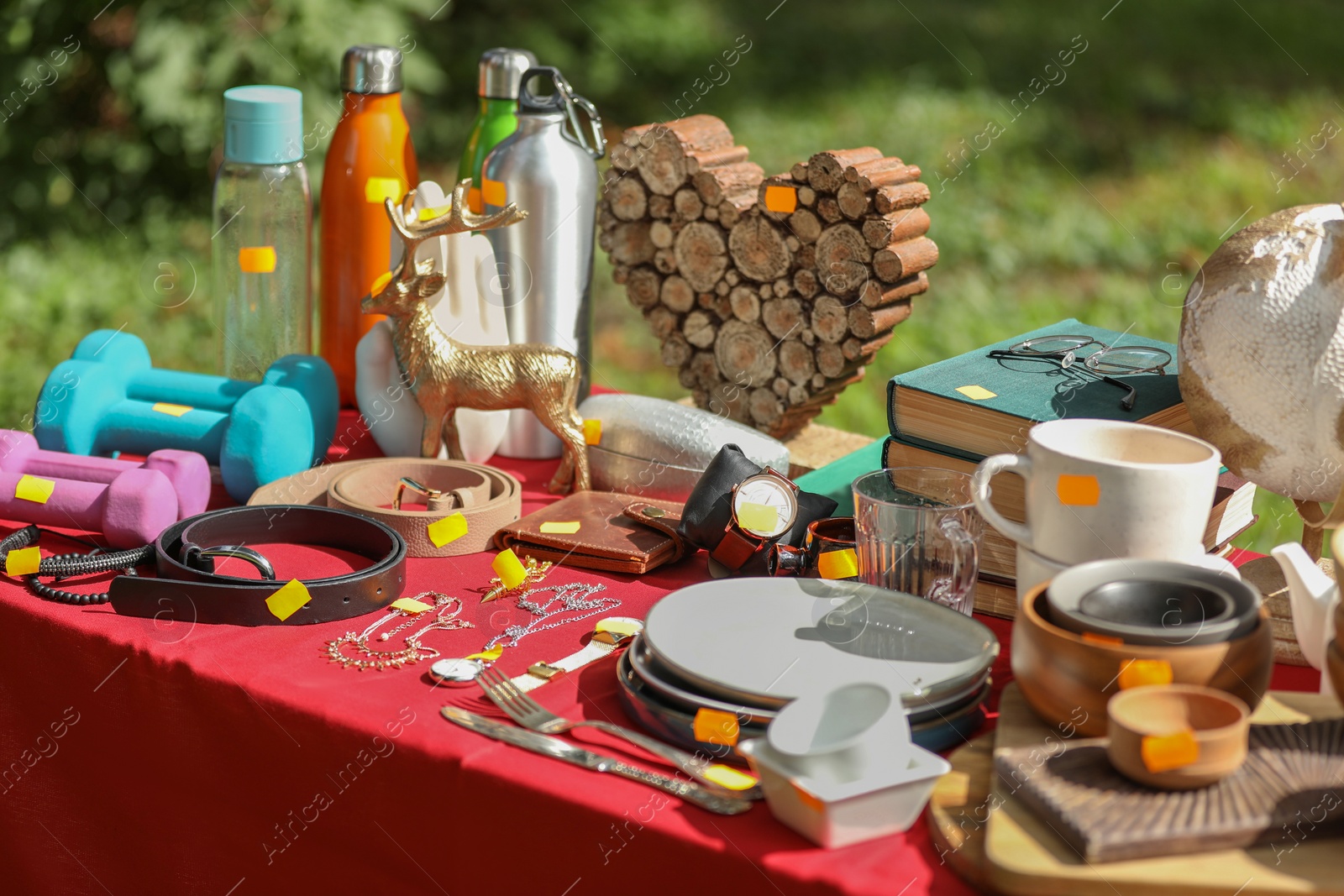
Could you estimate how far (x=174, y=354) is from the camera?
3805mm

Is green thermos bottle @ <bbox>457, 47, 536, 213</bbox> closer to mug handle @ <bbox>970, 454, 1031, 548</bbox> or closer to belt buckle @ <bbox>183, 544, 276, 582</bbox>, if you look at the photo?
belt buckle @ <bbox>183, 544, 276, 582</bbox>

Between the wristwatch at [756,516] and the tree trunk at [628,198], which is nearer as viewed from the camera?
the wristwatch at [756,516]

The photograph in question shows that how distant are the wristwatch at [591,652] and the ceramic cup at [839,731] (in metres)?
0.20

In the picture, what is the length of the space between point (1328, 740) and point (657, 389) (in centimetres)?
316

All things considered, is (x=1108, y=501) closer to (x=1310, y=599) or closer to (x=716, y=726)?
(x=1310, y=599)

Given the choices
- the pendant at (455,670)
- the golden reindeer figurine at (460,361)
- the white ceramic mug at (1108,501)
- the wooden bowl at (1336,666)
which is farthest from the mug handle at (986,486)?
the golden reindeer figurine at (460,361)

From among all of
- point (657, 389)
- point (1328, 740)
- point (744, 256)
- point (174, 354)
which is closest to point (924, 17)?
point (657, 389)

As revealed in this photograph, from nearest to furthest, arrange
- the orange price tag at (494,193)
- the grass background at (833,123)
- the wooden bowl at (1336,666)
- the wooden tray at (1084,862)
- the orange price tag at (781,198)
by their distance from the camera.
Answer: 1. the wooden tray at (1084,862)
2. the wooden bowl at (1336,666)
3. the orange price tag at (494,193)
4. the orange price tag at (781,198)
5. the grass background at (833,123)

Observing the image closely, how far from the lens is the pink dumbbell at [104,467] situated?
1.33 meters

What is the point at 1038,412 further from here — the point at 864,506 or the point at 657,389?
the point at 657,389

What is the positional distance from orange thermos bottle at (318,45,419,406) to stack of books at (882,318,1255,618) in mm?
785

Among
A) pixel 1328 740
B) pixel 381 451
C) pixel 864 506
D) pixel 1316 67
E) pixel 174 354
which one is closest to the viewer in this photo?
pixel 1328 740

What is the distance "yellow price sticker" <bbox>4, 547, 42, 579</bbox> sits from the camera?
48.2 inches

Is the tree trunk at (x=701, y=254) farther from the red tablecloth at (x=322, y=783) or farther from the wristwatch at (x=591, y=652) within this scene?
the wristwatch at (x=591, y=652)
